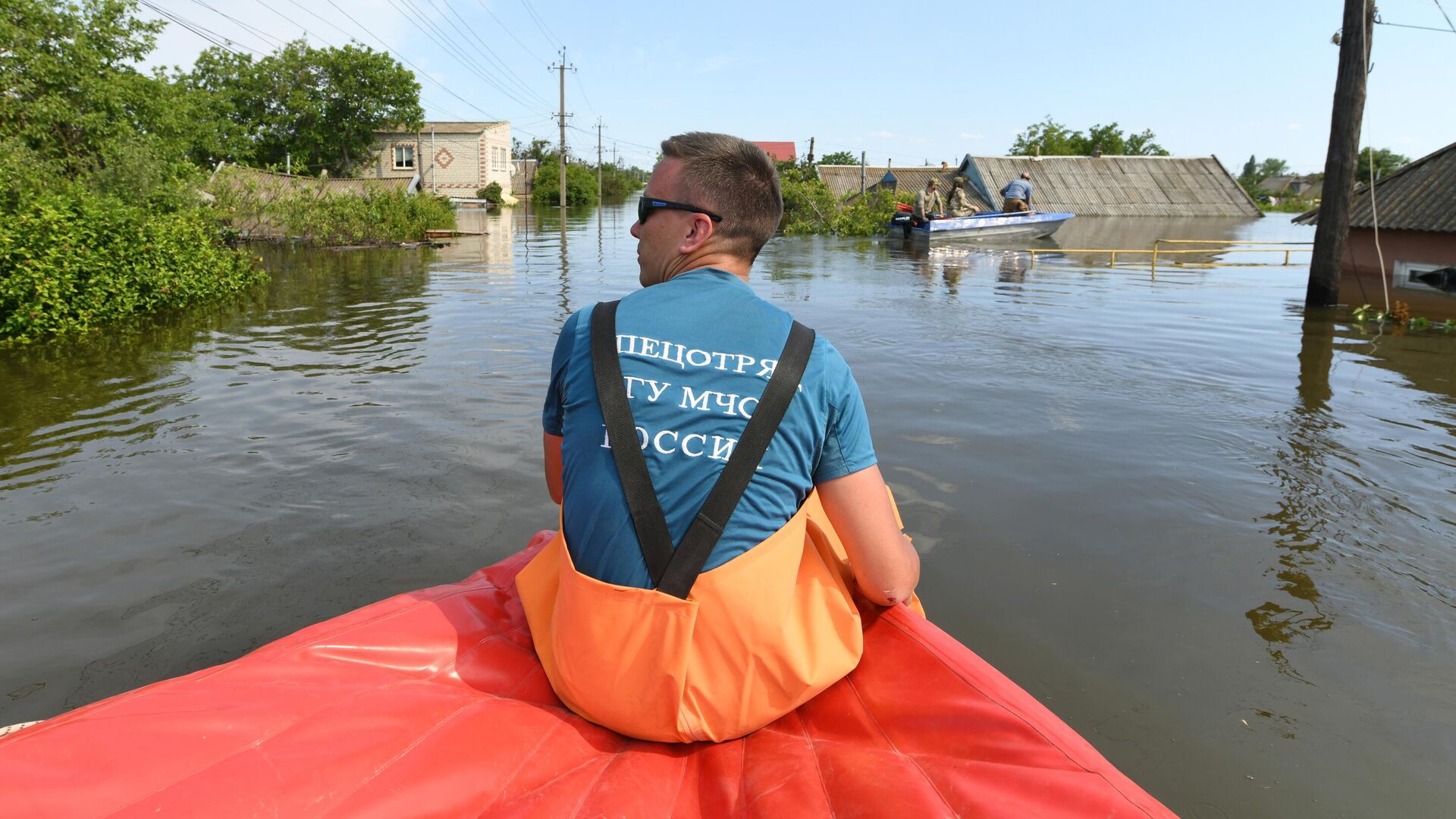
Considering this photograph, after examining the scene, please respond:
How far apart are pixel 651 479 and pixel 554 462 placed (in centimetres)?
61

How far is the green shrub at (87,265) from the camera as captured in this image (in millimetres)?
9086

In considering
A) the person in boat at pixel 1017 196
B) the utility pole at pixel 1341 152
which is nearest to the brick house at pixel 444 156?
the person in boat at pixel 1017 196

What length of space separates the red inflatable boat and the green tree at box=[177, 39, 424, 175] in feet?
173

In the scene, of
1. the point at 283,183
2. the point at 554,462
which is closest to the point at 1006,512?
the point at 554,462

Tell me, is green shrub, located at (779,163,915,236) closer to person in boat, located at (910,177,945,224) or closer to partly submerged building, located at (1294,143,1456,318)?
person in boat, located at (910,177,945,224)

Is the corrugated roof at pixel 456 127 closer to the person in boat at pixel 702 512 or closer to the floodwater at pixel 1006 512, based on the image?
the floodwater at pixel 1006 512

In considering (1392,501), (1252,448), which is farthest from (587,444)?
(1252,448)

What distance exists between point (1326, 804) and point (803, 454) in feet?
7.48

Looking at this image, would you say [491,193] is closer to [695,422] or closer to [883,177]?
[883,177]

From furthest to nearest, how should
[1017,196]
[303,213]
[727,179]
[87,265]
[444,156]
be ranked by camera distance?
[444,156] < [1017,196] < [303,213] < [87,265] < [727,179]

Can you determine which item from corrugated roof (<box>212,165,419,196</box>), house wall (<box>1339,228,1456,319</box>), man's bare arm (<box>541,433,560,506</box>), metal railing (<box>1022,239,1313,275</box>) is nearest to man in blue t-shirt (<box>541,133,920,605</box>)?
man's bare arm (<box>541,433,560,506</box>)

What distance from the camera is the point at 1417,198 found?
50.3 ft

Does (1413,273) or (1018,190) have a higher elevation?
(1018,190)

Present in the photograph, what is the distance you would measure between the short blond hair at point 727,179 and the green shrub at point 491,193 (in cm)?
5474
